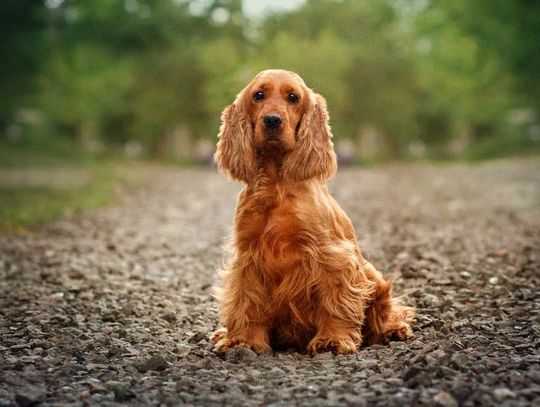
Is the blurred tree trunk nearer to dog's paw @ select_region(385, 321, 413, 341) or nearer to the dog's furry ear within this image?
the dog's furry ear

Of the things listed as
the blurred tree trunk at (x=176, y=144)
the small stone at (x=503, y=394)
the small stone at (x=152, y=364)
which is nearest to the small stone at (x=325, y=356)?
the small stone at (x=152, y=364)

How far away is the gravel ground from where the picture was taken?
10.5 ft

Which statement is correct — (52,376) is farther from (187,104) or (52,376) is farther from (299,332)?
(187,104)

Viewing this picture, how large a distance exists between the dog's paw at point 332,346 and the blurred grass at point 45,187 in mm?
6177

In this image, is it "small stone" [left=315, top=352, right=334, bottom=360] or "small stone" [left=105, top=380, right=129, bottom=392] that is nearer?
"small stone" [left=105, top=380, right=129, bottom=392]

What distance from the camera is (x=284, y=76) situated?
4.14m

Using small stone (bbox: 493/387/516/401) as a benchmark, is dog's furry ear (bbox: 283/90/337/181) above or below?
above

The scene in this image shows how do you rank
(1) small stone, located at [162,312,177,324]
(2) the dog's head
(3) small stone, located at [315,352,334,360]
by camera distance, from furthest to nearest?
(1) small stone, located at [162,312,177,324]
(2) the dog's head
(3) small stone, located at [315,352,334,360]

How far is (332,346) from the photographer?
3.96 meters

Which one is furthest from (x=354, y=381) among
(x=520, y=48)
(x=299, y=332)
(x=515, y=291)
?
(x=520, y=48)

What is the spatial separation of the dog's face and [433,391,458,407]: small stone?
164 centimetres

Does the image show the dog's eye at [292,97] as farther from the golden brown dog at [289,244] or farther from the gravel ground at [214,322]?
the gravel ground at [214,322]

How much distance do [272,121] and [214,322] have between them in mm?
1612

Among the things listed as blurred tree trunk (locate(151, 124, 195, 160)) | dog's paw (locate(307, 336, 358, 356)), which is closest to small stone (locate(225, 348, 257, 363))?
dog's paw (locate(307, 336, 358, 356))
